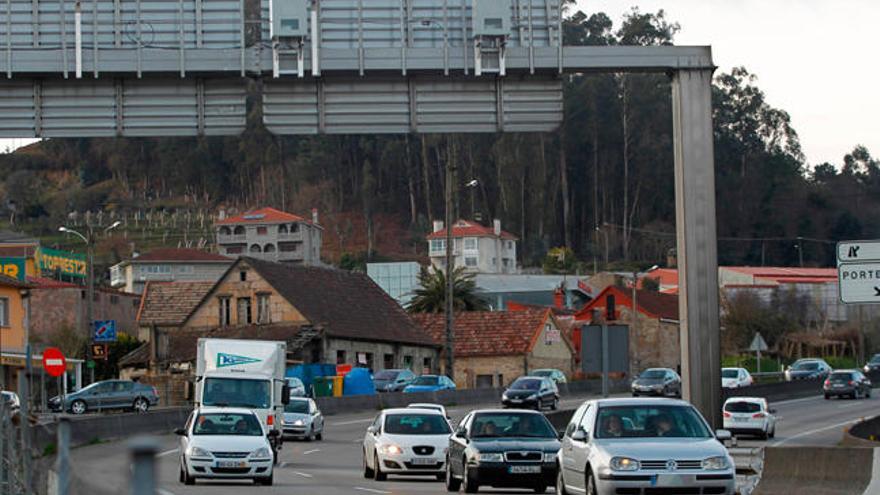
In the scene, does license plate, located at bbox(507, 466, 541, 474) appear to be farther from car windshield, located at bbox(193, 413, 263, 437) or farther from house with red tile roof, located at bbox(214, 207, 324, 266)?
house with red tile roof, located at bbox(214, 207, 324, 266)

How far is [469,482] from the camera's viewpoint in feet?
82.6

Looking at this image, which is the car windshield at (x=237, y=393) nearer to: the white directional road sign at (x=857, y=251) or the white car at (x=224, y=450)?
the white car at (x=224, y=450)

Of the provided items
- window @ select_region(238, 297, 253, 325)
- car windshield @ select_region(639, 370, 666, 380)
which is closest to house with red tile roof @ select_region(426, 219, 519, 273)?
window @ select_region(238, 297, 253, 325)

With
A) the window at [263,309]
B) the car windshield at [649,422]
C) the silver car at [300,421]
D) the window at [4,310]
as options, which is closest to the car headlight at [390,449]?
the car windshield at [649,422]

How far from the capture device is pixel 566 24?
164 meters

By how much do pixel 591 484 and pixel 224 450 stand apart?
10.5 m

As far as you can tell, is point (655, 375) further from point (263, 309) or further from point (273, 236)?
point (273, 236)

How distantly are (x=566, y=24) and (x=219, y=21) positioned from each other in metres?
139

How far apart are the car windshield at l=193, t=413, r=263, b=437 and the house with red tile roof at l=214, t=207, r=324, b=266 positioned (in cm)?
12510

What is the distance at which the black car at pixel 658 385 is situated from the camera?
64.5 metres

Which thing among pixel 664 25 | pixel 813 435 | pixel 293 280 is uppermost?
pixel 664 25

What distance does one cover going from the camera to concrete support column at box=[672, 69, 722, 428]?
26.2 m

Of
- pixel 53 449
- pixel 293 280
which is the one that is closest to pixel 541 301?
pixel 293 280

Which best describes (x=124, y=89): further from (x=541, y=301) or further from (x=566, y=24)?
(x=566, y=24)
